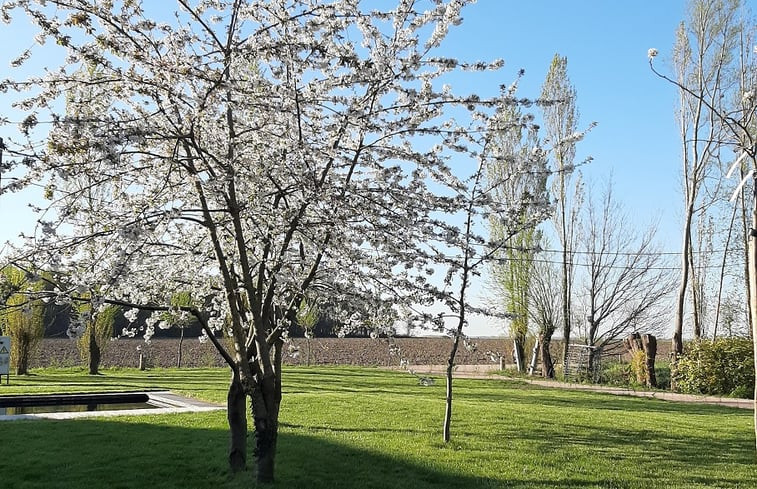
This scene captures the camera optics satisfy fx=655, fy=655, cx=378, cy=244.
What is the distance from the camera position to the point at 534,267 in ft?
72.2

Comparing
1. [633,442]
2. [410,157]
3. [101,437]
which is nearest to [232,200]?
[410,157]

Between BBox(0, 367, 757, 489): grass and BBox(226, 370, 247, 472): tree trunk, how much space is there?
6.1 inches

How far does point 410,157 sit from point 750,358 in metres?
14.7

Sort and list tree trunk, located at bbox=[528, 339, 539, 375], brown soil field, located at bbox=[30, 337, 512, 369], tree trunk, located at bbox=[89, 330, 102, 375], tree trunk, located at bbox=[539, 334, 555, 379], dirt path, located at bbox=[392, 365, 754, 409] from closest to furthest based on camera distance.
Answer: dirt path, located at bbox=[392, 365, 754, 409] < tree trunk, located at bbox=[89, 330, 102, 375] < tree trunk, located at bbox=[539, 334, 555, 379] < tree trunk, located at bbox=[528, 339, 539, 375] < brown soil field, located at bbox=[30, 337, 512, 369]

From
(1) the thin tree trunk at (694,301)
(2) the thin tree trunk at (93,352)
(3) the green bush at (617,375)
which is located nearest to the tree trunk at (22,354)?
(2) the thin tree trunk at (93,352)

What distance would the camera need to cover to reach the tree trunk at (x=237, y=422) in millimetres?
5816

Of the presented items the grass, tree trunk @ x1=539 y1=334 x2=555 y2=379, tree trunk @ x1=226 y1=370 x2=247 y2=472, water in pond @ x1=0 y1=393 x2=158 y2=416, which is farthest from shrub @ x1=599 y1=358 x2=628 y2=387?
tree trunk @ x1=226 y1=370 x2=247 y2=472

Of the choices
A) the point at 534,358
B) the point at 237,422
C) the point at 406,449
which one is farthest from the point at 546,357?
the point at 237,422

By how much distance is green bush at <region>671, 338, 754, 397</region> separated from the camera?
16.4 meters

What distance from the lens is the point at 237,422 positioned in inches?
231

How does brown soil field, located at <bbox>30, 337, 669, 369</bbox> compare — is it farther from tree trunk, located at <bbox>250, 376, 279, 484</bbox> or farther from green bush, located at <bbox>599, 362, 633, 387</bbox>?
tree trunk, located at <bbox>250, 376, 279, 484</bbox>

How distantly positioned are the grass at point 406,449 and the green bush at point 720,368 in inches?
213

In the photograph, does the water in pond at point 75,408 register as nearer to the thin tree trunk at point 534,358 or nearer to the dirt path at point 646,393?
the dirt path at point 646,393

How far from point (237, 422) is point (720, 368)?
14.7m
